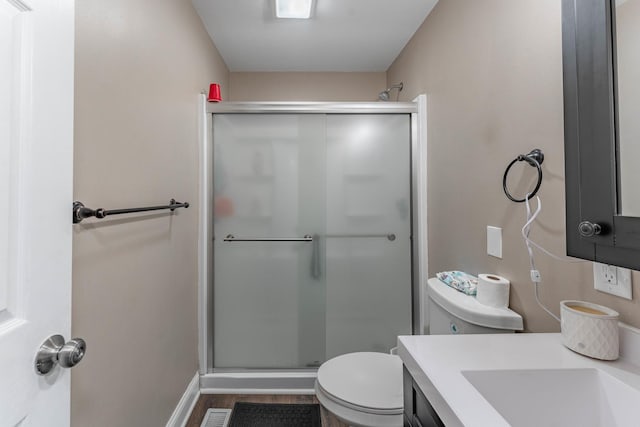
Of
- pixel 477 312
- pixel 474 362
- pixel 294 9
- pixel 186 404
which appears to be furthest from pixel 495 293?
pixel 294 9

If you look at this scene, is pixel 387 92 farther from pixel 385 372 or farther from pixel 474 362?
pixel 474 362

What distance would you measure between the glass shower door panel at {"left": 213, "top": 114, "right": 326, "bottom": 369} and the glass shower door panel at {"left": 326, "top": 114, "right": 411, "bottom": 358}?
0.38 ft

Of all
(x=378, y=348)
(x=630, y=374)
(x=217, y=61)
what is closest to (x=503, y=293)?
(x=630, y=374)

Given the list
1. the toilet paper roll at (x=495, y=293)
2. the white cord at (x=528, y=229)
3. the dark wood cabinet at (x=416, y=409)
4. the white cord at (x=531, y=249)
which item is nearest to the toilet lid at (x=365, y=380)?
the dark wood cabinet at (x=416, y=409)

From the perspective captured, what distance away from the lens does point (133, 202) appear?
1.14 m

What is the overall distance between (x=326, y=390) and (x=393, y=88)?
2.17m

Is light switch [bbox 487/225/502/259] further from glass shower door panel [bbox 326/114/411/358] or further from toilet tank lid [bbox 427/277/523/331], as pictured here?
glass shower door panel [bbox 326/114/411/358]

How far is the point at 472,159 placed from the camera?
144cm

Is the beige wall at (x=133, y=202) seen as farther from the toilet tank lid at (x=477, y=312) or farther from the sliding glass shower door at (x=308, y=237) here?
the toilet tank lid at (x=477, y=312)

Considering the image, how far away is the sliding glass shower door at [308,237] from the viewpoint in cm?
200

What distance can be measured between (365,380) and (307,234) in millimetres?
969

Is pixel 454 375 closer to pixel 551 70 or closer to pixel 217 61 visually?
pixel 551 70

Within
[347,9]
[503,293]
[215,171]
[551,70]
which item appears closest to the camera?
[551,70]

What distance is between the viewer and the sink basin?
684 millimetres
